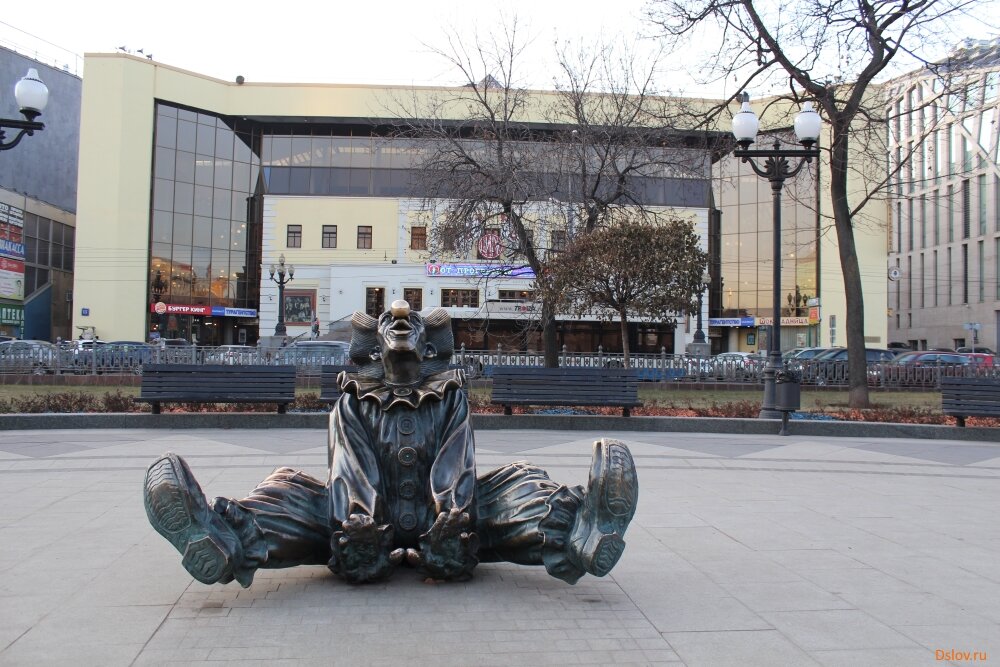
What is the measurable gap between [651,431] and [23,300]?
5264 centimetres

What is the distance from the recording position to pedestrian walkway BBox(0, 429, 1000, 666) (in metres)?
3.15

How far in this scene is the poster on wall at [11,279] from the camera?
48.7 m

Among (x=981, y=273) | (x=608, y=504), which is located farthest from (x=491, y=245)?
(x=981, y=273)

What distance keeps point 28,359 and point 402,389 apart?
2240 cm

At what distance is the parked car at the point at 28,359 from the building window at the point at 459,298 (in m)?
25.7

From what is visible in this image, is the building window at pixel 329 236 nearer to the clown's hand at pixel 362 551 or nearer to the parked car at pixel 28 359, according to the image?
the parked car at pixel 28 359

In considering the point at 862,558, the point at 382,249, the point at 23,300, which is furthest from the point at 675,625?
the point at 23,300

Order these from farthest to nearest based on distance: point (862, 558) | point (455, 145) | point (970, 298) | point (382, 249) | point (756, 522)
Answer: point (970, 298) → point (382, 249) → point (455, 145) → point (756, 522) → point (862, 558)

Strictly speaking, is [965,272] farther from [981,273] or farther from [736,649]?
[736,649]

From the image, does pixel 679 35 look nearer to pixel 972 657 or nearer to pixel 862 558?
pixel 862 558

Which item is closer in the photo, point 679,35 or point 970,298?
point 679,35

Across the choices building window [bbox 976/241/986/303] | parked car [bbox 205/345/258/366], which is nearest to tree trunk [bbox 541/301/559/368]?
parked car [bbox 205/345/258/366]

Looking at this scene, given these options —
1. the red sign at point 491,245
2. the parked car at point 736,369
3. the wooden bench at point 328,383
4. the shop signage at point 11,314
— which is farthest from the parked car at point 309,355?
the shop signage at point 11,314

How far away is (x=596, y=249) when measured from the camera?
19297mm
